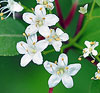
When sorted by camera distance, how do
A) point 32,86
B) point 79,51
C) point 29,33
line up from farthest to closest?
point 32,86 < point 79,51 < point 29,33

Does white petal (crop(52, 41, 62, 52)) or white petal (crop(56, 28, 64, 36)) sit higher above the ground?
white petal (crop(56, 28, 64, 36))

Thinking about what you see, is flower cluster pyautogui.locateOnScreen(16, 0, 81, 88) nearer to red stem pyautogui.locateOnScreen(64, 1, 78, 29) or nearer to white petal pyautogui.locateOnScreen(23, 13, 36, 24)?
white petal pyautogui.locateOnScreen(23, 13, 36, 24)

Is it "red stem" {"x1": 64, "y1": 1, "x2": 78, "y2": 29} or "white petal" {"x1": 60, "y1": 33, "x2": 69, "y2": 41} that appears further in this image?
"red stem" {"x1": 64, "y1": 1, "x2": 78, "y2": 29}

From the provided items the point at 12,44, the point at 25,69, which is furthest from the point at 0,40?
the point at 25,69

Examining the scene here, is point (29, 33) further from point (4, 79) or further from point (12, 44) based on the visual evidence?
point (4, 79)

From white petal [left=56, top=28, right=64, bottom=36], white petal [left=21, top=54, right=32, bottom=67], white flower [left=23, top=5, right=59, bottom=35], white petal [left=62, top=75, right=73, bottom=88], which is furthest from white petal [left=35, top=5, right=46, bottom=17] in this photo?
white petal [left=62, top=75, right=73, bottom=88]

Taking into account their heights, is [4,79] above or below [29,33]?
below

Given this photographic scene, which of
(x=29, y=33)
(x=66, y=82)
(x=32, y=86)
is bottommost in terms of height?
(x=32, y=86)

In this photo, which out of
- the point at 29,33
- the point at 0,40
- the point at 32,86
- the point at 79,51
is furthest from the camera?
the point at 32,86
